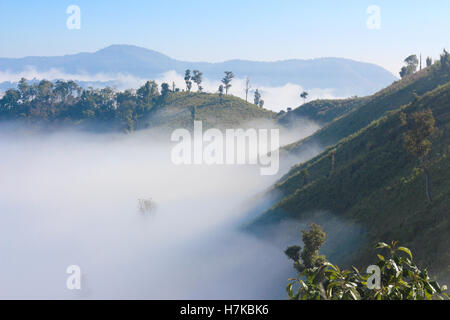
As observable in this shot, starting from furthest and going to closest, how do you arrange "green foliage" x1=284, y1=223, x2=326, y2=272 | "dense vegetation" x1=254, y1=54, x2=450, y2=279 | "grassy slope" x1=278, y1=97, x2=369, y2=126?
"grassy slope" x1=278, y1=97, x2=369, y2=126, "green foliage" x1=284, y1=223, x2=326, y2=272, "dense vegetation" x1=254, y1=54, x2=450, y2=279

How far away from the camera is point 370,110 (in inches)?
4414

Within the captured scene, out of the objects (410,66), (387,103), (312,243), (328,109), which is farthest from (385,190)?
(328,109)

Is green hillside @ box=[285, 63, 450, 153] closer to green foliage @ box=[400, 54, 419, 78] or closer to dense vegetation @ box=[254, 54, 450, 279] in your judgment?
dense vegetation @ box=[254, 54, 450, 279]

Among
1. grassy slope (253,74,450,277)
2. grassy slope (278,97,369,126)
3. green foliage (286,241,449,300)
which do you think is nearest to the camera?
green foliage (286,241,449,300)

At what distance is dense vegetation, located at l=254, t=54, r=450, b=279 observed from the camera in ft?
140

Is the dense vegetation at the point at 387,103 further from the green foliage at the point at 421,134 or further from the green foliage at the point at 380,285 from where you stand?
the green foliage at the point at 380,285

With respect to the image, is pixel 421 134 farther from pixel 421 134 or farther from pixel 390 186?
pixel 390 186

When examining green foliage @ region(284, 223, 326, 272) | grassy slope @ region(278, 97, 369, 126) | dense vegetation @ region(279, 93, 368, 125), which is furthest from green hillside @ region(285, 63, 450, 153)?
green foliage @ region(284, 223, 326, 272)

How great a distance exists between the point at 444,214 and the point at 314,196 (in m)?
30.0

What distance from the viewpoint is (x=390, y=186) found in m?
56.8

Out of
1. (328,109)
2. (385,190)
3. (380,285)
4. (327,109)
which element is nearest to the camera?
(380,285)

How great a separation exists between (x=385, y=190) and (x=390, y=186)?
3.20ft

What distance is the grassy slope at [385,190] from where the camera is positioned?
42.4m
